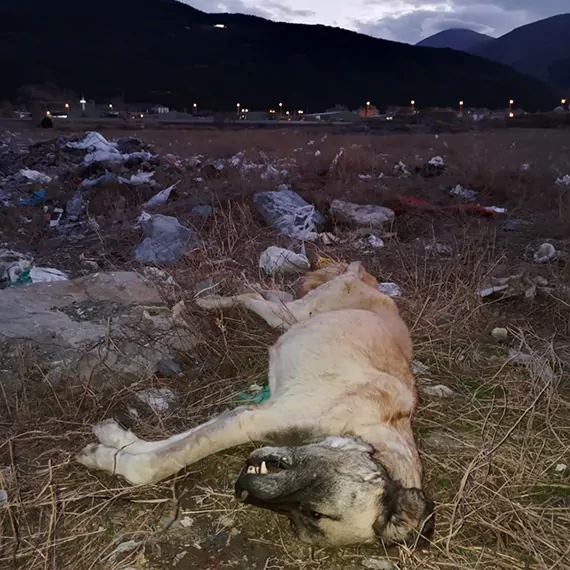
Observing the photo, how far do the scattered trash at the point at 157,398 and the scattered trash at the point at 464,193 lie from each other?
770 centimetres

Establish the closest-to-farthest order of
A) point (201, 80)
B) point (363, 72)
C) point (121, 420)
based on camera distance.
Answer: point (121, 420) < point (201, 80) < point (363, 72)

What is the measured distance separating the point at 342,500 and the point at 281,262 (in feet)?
11.7

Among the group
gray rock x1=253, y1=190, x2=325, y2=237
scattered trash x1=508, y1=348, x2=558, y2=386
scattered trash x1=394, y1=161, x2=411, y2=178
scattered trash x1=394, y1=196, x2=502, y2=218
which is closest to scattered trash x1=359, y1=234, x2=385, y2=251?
gray rock x1=253, y1=190, x2=325, y2=237

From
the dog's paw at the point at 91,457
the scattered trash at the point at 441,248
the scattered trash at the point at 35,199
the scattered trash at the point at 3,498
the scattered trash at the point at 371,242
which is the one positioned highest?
the dog's paw at the point at 91,457

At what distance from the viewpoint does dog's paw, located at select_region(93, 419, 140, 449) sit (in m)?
2.46

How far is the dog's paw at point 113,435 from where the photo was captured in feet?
8.06

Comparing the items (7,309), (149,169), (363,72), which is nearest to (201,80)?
(363,72)

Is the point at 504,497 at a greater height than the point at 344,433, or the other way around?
the point at 344,433

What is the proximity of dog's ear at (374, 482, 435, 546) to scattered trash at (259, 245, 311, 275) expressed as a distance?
327 cm

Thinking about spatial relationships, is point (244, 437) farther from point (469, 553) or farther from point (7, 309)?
point (7, 309)

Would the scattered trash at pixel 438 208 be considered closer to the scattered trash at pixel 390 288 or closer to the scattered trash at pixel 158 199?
the scattered trash at pixel 158 199

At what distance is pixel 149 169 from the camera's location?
39.8ft

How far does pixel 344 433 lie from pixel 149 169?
10.7 m

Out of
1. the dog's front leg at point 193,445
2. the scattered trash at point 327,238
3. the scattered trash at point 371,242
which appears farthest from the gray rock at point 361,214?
the dog's front leg at point 193,445
